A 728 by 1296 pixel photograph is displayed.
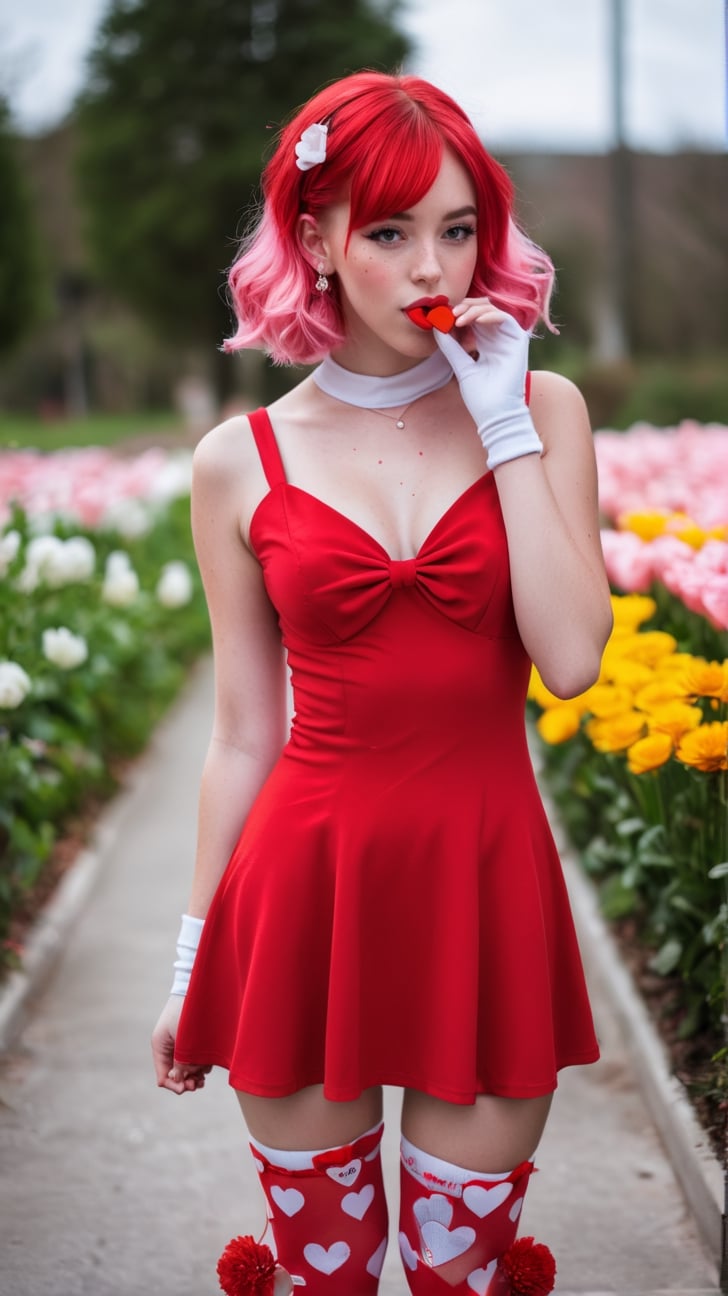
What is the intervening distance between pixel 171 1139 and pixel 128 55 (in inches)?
1205

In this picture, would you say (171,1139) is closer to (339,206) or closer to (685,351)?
(339,206)

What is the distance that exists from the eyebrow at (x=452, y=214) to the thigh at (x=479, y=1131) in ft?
3.66

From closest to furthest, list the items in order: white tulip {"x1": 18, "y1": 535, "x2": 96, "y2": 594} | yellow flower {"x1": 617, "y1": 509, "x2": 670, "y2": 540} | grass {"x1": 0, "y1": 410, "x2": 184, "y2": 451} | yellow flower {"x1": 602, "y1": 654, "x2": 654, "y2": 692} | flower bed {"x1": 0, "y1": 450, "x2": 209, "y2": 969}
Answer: yellow flower {"x1": 602, "y1": 654, "x2": 654, "y2": 692} → yellow flower {"x1": 617, "y1": 509, "x2": 670, "y2": 540} → flower bed {"x1": 0, "y1": 450, "x2": 209, "y2": 969} → white tulip {"x1": 18, "y1": 535, "x2": 96, "y2": 594} → grass {"x1": 0, "y1": 410, "x2": 184, "y2": 451}

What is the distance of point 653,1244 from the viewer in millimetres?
2721

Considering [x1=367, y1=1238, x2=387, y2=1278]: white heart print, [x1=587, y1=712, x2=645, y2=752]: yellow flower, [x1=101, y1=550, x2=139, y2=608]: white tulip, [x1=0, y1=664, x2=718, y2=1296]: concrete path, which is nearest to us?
[x1=367, y1=1238, x2=387, y2=1278]: white heart print

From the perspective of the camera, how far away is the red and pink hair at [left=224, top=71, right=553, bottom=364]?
1.71 metres

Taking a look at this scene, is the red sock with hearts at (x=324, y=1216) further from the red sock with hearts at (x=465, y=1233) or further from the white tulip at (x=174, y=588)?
the white tulip at (x=174, y=588)

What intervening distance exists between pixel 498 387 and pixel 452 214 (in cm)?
23

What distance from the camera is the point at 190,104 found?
97.5ft

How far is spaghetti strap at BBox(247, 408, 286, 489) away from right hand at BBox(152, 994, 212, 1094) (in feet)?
2.40

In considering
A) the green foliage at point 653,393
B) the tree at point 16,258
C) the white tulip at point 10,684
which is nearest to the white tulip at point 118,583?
the white tulip at point 10,684

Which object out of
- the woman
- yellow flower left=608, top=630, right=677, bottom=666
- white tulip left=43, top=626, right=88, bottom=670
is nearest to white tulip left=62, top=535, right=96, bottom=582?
white tulip left=43, top=626, right=88, bottom=670

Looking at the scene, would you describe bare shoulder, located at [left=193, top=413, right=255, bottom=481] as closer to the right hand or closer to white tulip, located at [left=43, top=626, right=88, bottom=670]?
the right hand

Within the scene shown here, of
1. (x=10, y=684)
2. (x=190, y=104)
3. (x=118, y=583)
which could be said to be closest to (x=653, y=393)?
(x=118, y=583)
